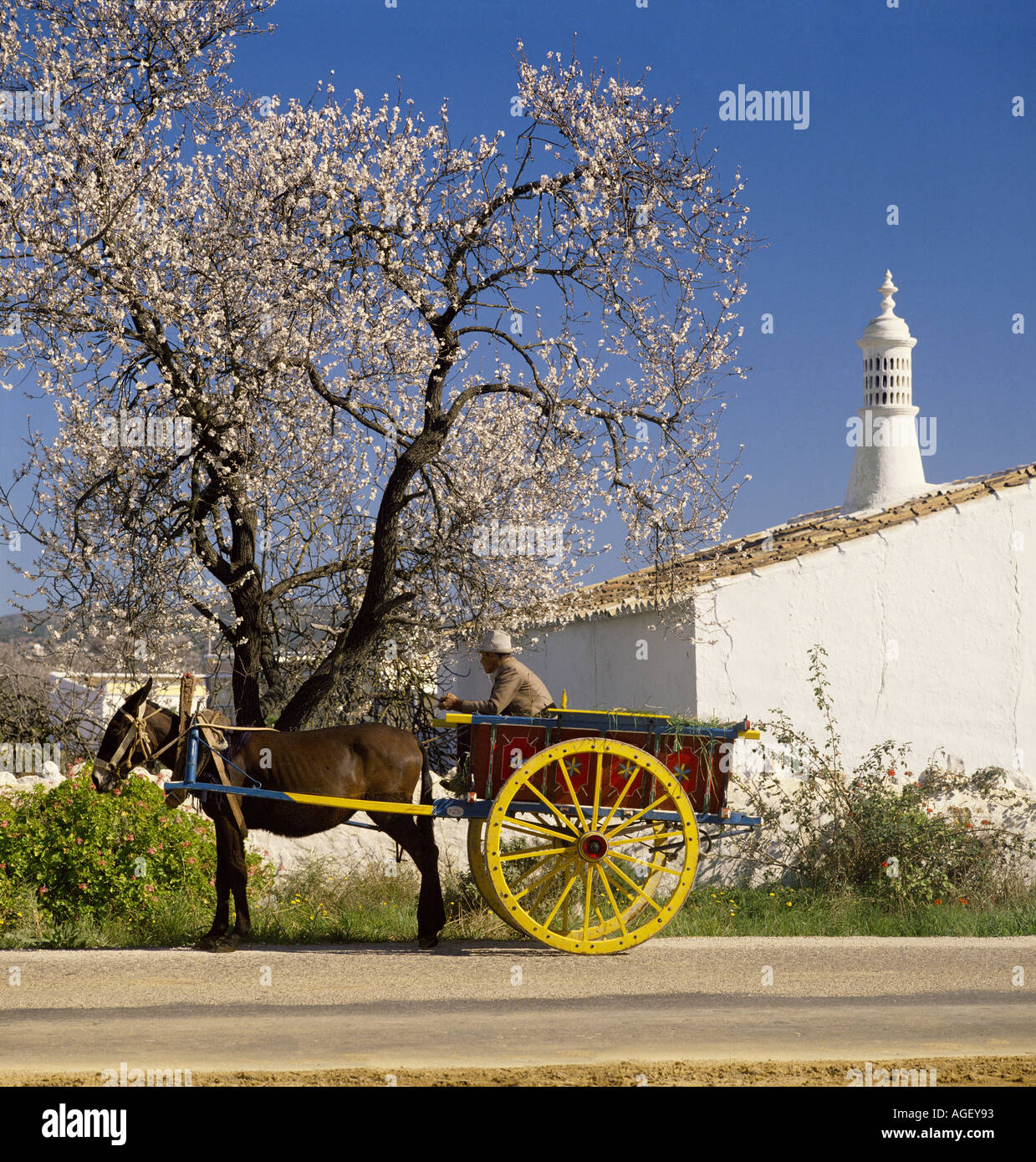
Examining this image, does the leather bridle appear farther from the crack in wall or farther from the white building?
the crack in wall

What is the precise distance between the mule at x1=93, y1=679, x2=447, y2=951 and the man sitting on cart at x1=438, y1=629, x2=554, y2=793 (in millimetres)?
355

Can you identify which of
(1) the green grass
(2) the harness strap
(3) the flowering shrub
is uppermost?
(2) the harness strap

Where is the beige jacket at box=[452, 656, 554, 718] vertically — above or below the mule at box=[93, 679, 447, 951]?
above

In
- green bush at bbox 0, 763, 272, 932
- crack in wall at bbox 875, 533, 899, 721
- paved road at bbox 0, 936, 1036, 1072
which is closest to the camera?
paved road at bbox 0, 936, 1036, 1072

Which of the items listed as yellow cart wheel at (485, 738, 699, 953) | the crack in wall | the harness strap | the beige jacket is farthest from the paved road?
the crack in wall

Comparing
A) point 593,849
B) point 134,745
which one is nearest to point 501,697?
point 593,849

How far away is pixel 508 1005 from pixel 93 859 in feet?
14.5

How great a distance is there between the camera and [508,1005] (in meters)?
7.63

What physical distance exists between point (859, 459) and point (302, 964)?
1934 centimetres

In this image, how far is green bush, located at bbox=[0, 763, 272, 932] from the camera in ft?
34.0

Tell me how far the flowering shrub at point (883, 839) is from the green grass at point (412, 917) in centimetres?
26

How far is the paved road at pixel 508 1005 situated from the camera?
6449 millimetres

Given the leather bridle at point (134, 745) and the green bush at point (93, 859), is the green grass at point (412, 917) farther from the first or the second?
the leather bridle at point (134, 745)

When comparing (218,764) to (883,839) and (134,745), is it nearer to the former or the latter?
(134,745)
